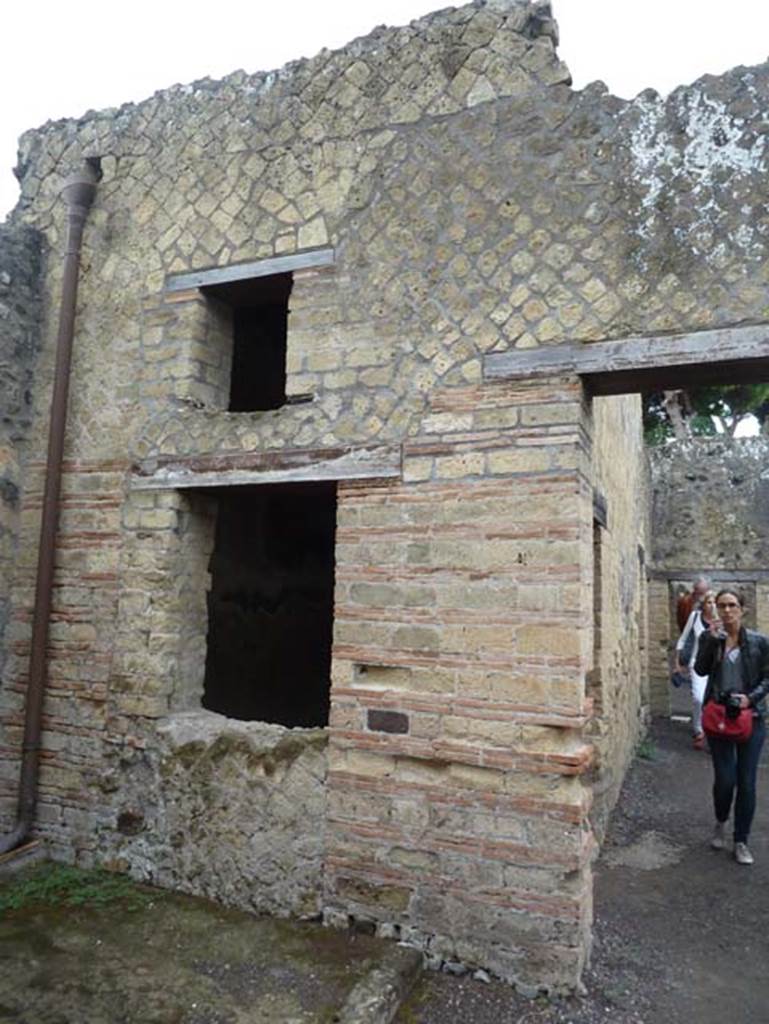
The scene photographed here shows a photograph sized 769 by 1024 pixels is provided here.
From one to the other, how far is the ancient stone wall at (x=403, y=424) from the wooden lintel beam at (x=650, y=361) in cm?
8

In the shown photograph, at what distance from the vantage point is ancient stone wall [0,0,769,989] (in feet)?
11.5

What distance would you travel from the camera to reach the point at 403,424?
3.98 meters

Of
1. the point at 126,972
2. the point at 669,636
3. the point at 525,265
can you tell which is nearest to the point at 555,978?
the point at 126,972

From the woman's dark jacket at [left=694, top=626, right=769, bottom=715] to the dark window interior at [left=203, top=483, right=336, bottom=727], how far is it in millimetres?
3001

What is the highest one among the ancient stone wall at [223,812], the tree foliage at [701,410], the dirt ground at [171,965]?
the tree foliage at [701,410]

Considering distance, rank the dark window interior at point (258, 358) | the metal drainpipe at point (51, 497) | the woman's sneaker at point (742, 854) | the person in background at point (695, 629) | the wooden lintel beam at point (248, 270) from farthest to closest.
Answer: the dark window interior at point (258, 358), the person in background at point (695, 629), the woman's sneaker at point (742, 854), the metal drainpipe at point (51, 497), the wooden lintel beam at point (248, 270)

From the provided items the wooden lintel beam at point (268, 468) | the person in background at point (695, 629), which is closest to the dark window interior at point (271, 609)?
the wooden lintel beam at point (268, 468)

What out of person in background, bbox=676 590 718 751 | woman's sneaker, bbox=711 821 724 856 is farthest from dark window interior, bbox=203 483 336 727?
woman's sneaker, bbox=711 821 724 856

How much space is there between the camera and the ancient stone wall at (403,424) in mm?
3518

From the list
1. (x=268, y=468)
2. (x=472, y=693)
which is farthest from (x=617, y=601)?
(x=268, y=468)

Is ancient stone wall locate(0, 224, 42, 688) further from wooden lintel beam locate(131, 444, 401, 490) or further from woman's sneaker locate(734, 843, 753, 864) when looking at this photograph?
woman's sneaker locate(734, 843, 753, 864)

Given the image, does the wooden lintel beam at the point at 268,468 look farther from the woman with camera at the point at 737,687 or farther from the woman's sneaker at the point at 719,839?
the woman's sneaker at the point at 719,839

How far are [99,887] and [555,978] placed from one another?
259 centimetres

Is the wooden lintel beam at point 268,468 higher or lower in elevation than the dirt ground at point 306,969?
higher
